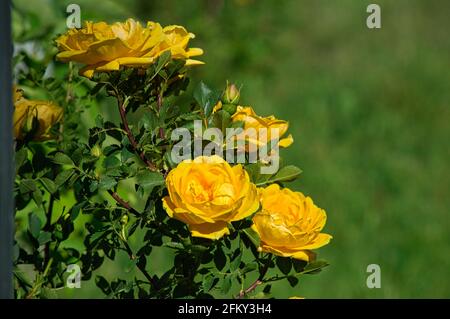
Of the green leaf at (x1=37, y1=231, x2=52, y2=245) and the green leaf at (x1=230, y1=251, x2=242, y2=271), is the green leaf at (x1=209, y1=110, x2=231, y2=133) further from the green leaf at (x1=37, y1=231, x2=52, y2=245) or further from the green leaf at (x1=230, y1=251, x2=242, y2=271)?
the green leaf at (x1=37, y1=231, x2=52, y2=245)

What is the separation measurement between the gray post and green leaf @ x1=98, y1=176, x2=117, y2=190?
0.92ft

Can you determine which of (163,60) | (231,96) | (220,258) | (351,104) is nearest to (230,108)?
(231,96)

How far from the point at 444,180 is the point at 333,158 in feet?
1.55

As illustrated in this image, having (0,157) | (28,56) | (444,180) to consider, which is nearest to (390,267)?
(444,180)

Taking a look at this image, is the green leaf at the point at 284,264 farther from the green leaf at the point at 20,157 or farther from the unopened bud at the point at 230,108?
the green leaf at the point at 20,157

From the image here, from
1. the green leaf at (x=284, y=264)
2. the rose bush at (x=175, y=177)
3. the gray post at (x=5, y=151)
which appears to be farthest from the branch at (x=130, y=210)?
the gray post at (x=5, y=151)

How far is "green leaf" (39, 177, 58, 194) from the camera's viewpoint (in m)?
1.33

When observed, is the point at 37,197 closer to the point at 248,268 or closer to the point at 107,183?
the point at 107,183

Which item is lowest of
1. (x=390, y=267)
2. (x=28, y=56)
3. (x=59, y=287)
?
(x=390, y=267)

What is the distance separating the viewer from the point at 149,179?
1188 millimetres

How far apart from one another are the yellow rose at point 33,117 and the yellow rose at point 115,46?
16cm

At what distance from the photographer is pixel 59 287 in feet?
4.78

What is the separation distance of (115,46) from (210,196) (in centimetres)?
26
